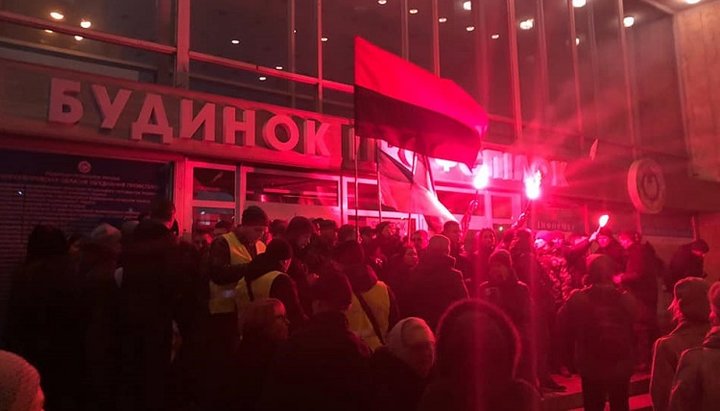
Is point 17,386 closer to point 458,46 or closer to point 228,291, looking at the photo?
point 228,291

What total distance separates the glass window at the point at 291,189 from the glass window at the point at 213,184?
0.27 metres

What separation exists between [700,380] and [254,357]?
7.40ft

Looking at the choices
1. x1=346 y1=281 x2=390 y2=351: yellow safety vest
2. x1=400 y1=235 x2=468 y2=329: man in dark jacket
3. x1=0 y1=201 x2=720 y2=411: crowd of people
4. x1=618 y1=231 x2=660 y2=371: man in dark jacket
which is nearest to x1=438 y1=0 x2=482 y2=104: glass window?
x1=618 y1=231 x2=660 y2=371: man in dark jacket

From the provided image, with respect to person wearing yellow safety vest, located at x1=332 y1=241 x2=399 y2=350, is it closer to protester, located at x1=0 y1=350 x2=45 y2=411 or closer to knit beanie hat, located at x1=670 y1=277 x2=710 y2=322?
knit beanie hat, located at x1=670 y1=277 x2=710 y2=322

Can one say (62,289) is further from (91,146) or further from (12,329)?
(91,146)


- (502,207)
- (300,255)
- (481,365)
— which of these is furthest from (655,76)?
(481,365)

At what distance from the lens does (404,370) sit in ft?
11.0

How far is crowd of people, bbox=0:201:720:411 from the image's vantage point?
2469 mm

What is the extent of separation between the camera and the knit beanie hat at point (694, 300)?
3.61m

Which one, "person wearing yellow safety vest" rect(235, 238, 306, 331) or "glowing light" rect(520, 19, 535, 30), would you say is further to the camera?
Result: "glowing light" rect(520, 19, 535, 30)

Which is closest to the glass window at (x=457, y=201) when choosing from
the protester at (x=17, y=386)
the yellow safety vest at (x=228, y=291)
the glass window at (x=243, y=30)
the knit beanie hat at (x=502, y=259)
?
the glass window at (x=243, y=30)

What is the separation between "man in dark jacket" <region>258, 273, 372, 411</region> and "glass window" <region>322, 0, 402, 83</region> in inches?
324

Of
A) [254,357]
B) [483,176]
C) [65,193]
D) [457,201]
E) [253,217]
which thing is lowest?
[254,357]

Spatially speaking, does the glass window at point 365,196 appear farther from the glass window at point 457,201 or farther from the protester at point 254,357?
the protester at point 254,357
